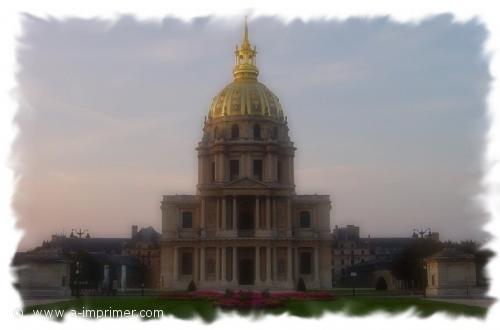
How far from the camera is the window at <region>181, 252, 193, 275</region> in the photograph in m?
81.9

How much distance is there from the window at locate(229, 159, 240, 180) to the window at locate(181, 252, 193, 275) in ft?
33.6

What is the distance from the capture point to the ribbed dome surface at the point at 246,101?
8731 cm

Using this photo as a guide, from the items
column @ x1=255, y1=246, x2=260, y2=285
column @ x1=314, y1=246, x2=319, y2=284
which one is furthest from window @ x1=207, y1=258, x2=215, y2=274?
column @ x1=314, y1=246, x2=319, y2=284

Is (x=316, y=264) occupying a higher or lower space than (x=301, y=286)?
higher

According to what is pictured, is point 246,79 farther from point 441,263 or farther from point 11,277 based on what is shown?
point 11,277

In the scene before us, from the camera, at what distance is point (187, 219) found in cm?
8394

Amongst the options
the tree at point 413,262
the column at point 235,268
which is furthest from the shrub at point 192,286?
the tree at point 413,262

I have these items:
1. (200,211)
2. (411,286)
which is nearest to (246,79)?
(200,211)

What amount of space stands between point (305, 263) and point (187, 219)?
13.9 meters

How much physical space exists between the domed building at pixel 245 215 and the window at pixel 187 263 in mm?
11

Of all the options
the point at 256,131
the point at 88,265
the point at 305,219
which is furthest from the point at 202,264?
the point at 88,265

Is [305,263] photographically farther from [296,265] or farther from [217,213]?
[217,213]

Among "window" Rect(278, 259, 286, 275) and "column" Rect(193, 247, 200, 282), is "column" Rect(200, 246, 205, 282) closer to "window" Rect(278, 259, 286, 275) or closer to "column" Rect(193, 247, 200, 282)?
"column" Rect(193, 247, 200, 282)

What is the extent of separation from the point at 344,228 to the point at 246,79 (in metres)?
64.2
